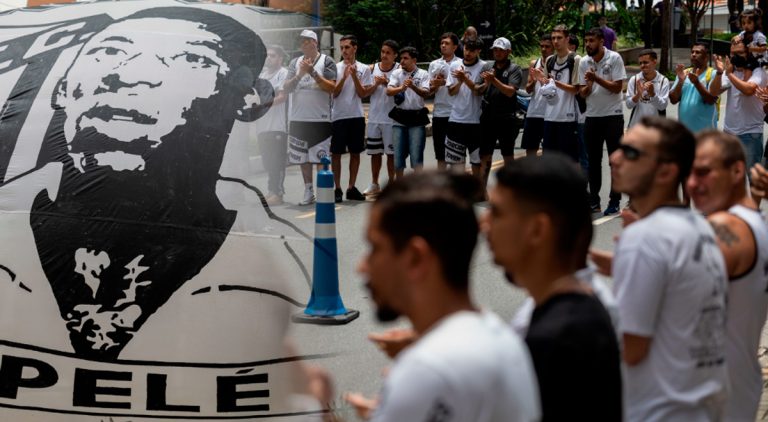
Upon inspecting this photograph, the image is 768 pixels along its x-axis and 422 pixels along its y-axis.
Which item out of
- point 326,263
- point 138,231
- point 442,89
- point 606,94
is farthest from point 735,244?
point 442,89

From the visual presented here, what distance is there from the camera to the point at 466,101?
46.1 feet

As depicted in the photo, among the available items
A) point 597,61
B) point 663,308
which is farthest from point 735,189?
point 597,61

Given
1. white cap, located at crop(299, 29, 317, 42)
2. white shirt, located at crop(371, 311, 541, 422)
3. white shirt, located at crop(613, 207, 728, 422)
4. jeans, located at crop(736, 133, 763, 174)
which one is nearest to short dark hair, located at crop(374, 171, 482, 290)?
white shirt, located at crop(371, 311, 541, 422)

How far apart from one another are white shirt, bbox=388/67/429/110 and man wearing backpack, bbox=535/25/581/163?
145 cm

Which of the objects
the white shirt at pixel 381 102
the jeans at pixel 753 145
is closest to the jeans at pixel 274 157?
the jeans at pixel 753 145

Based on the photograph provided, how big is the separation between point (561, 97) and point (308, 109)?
22.3ft

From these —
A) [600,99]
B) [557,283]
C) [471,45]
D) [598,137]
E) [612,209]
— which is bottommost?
[612,209]

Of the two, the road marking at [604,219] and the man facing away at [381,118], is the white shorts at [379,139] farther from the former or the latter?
the road marking at [604,219]

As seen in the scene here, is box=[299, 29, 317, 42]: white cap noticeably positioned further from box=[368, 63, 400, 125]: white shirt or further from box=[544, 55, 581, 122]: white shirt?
box=[368, 63, 400, 125]: white shirt

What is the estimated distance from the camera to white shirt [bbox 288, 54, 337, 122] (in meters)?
6.50

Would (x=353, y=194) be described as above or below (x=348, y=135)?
below

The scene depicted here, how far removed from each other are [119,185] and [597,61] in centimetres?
874

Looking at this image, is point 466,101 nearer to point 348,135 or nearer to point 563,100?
point 563,100

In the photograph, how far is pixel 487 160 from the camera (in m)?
14.2
